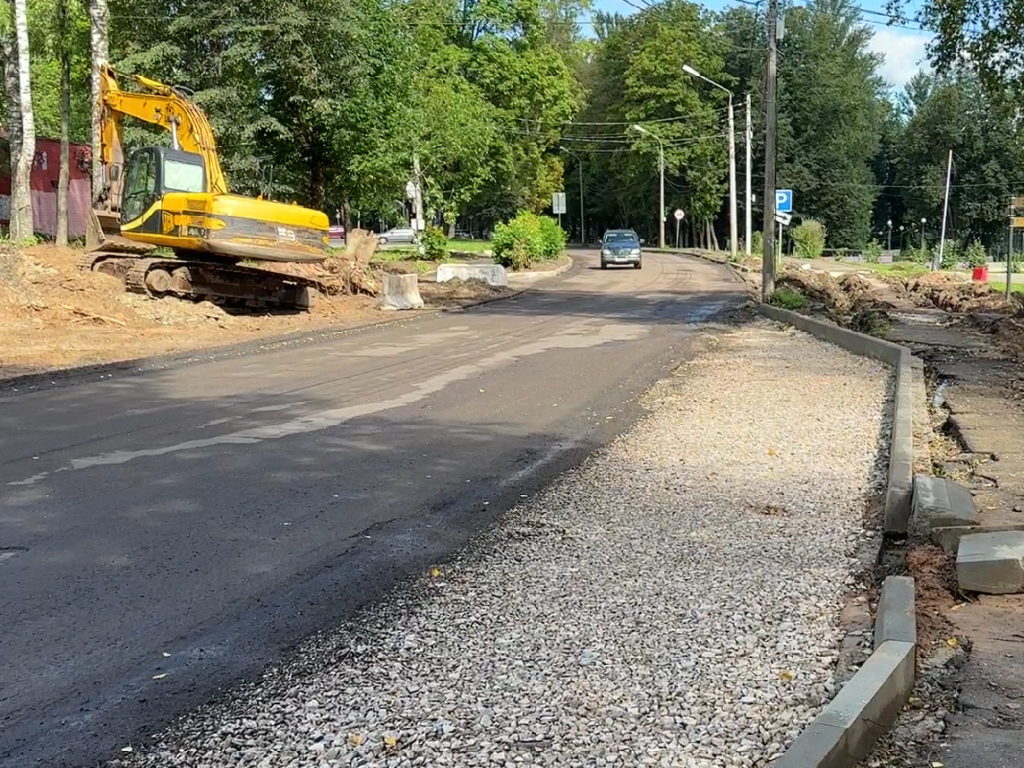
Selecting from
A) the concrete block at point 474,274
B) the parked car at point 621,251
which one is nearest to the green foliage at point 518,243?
the parked car at point 621,251

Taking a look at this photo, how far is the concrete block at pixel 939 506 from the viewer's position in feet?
19.7

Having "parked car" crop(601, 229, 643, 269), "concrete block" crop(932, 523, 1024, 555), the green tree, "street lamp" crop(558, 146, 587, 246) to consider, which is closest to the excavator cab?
"concrete block" crop(932, 523, 1024, 555)

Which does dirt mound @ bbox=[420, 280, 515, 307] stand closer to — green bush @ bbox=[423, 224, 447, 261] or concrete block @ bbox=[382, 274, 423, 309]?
concrete block @ bbox=[382, 274, 423, 309]

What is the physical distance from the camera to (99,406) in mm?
11211

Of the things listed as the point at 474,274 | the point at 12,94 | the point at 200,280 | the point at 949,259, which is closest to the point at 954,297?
the point at 474,274

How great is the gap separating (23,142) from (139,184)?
29.7 feet

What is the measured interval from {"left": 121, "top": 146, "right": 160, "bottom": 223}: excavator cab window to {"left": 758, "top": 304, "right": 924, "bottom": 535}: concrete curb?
12.7m

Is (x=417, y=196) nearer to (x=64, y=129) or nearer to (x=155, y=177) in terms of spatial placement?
(x=64, y=129)

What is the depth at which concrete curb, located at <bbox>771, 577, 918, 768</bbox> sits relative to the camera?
11.2ft

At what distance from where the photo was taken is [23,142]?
86.5 ft

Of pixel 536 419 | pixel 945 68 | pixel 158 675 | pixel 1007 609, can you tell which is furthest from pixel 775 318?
pixel 158 675

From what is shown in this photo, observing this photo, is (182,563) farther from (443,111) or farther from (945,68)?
(443,111)

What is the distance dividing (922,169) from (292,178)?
70.4 meters

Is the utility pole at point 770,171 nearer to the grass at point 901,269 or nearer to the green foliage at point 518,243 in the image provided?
the grass at point 901,269
